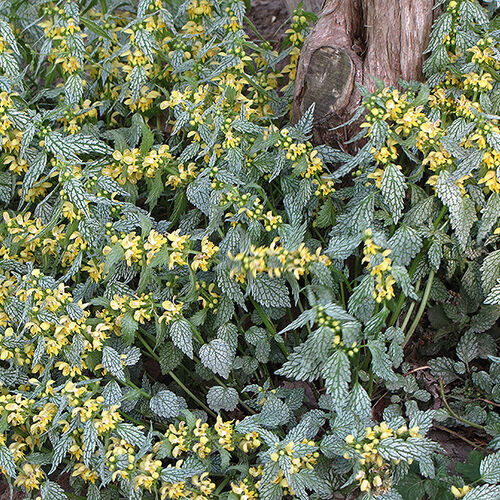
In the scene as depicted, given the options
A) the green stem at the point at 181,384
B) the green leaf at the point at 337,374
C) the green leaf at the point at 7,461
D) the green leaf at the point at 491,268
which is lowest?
the green leaf at the point at 7,461

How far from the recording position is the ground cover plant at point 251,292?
2.09 meters

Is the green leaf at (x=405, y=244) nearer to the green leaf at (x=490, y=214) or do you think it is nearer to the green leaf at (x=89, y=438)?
the green leaf at (x=490, y=214)

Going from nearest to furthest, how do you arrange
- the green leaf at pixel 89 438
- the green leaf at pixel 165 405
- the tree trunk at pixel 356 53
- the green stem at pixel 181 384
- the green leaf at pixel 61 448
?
the green leaf at pixel 89 438 → the green leaf at pixel 61 448 → the green leaf at pixel 165 405 → the green stem at pixel 181 384 → the tree trunk at pixel 356 53

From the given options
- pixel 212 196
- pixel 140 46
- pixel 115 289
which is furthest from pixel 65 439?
pixel 140 46

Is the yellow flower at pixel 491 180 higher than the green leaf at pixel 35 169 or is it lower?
higher

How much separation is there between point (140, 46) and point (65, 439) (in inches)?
60.4

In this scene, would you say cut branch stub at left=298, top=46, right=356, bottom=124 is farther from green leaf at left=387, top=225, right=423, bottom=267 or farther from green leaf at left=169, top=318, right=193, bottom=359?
green leaf at left=169, top=318, right=193, bottom=359

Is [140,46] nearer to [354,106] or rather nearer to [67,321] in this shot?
A: [354,106]

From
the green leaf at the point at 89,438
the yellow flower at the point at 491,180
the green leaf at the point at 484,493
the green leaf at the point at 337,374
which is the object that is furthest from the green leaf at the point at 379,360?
the green leaf at the point at 89,438

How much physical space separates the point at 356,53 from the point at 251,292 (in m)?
1.08

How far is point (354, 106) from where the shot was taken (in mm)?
2656

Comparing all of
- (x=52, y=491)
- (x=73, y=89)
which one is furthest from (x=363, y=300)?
(x=73, y=89)

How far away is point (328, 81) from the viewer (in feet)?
8.77

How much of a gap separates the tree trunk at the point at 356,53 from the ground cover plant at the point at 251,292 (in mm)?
150
